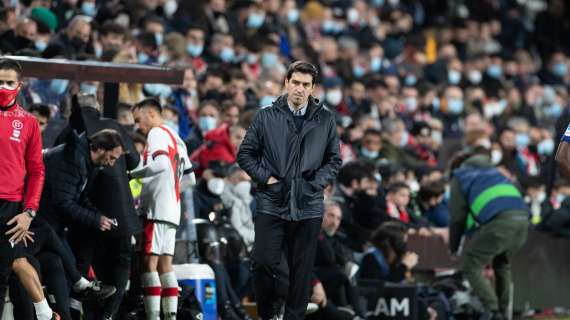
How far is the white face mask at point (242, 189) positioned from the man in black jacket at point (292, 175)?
3575 mm

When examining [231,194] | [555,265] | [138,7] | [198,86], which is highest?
[138,7]

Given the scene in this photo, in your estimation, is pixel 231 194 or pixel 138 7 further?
pixel 138 7

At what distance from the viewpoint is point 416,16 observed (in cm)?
2745

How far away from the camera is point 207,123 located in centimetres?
1537

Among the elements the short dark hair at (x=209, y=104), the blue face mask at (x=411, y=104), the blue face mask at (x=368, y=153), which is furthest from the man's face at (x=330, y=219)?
the blue face mask at (x=411, y=104)

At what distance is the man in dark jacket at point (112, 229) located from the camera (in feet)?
35.8

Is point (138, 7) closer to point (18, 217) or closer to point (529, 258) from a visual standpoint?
point (529, 258)

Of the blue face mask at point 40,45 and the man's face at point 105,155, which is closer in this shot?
the man's face at point 105,155

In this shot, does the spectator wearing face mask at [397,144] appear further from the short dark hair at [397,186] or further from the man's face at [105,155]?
→ the man's face at [105,155]

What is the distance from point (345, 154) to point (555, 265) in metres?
2.95

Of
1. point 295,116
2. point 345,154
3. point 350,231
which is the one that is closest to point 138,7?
point 345,154

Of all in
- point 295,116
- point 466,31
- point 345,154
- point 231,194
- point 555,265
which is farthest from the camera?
point 466,31

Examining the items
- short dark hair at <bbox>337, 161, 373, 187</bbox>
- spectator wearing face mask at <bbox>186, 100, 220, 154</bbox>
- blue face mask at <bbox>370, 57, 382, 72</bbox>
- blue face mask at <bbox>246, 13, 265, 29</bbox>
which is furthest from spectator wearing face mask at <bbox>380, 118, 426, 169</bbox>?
spectator wearing face mask at <bbox>186, 100, 220, 154</bbox>

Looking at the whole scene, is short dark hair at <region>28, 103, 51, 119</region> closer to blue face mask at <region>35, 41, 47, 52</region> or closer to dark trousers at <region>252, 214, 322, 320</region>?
dark trousers at <region>252, 214, 322, 320</region>
